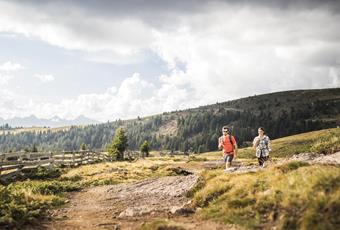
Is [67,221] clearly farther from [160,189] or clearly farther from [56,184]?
[56,184]

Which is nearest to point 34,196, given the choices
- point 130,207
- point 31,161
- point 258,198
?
point 130,207

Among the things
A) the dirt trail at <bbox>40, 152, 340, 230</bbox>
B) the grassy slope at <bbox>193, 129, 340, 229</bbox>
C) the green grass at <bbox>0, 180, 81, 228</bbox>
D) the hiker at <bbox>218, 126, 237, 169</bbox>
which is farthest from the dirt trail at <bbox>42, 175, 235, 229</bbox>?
the hiker at <bbox>218, 126, 237, 169</bbox>

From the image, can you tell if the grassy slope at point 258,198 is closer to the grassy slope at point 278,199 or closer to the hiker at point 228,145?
the grassy slope at point 278,199

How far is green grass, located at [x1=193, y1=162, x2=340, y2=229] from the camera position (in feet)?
29.0

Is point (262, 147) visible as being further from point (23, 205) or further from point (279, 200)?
point (23, 205)

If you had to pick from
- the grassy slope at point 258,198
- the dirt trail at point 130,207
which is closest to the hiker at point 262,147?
the dirt trail at point 130,207

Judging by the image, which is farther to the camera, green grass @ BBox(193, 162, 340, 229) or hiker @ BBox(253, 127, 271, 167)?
hiker @ BBox(253, 127, 271, 167)

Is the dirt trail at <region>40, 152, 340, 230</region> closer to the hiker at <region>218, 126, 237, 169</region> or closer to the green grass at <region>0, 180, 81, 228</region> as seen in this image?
the green grass at <region>0, 180, 81, 228</region>

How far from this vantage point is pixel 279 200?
10078 mm

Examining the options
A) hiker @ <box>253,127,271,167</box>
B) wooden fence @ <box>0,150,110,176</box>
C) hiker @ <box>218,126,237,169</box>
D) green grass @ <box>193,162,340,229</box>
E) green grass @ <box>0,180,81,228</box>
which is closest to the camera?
green grass @ <box>193,162,340,229</box>

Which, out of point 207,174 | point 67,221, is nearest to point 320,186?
point 207,174

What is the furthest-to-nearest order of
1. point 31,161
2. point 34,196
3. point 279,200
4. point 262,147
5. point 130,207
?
point 31,161, point 262,147, point 34,196, point 130,207, point 279,200

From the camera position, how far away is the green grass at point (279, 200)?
348 inches

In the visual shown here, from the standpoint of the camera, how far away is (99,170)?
30078mm
